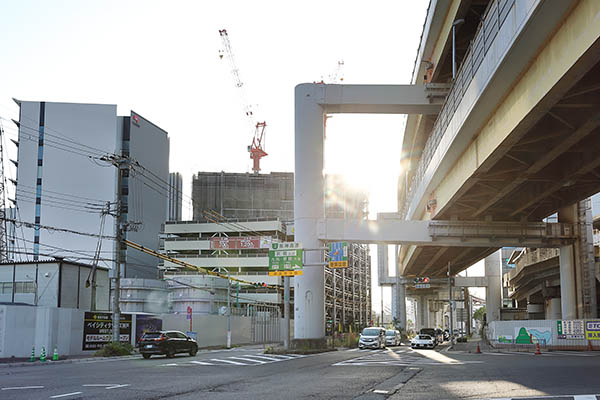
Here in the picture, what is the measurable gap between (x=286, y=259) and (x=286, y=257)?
11cm

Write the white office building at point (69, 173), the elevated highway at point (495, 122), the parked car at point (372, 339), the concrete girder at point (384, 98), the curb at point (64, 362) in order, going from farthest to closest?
1. the white office building at point (69, 173)
2. the parked car at point (372, 339)
3. the concrete girder at point (384, 98)
4. the curb at point (64, 362)
5. the elevated highway at point (495, 122)

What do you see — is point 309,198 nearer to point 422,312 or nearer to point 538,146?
point 538,146

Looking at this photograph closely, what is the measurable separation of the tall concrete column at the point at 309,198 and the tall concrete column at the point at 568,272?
Result: 50.7 ft

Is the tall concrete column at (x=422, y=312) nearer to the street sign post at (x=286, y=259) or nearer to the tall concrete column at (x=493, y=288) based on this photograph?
the tall concrete column at (x=493, y=288)

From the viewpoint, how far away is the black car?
97.0 feet

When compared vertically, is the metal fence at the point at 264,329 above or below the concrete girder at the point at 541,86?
below

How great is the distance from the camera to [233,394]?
41.2 ft

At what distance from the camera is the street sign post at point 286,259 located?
34.6 m

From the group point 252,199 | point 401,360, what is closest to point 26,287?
point 401,360

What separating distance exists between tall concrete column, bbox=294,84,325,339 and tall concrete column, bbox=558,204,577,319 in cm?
1544

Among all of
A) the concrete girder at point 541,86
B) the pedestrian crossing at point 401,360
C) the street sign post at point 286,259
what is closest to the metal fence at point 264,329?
the street sign post at point 286,259

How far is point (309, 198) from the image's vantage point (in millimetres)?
35531

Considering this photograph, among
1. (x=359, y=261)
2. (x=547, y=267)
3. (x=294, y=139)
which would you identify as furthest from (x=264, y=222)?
(x=294, y=139)

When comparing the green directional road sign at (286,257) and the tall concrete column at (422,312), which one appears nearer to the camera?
the green directional road sign at (286,257)
